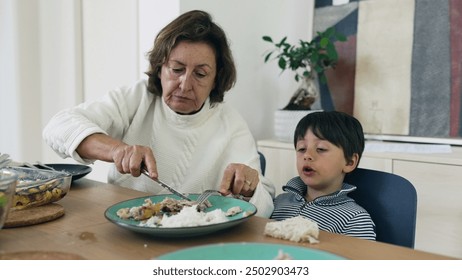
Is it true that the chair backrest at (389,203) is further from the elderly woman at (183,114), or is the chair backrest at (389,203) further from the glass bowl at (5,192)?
the glass bowl at (5,192)

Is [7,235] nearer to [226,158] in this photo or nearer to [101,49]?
[226,158]

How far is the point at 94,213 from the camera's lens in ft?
3.38

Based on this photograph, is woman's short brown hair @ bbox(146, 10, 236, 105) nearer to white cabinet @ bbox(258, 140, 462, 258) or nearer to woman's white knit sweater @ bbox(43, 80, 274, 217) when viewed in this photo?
woman's white knit sweater @ bbox(43, 80, 274, 217)

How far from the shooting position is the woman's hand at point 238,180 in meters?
1.12

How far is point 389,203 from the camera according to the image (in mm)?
1214

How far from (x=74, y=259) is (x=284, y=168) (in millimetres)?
1695

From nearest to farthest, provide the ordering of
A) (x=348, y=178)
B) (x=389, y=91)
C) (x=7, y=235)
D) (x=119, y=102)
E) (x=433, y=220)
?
(x=7, y=235) < (x=348, y=178) < (x=119, y=102) < (x=433, y=220) < (x=389, y=91)

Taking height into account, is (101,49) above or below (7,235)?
above

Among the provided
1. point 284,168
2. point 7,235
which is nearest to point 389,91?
point 284,168

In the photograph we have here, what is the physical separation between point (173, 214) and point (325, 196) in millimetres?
551

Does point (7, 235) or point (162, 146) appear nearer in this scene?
point (7, 235)

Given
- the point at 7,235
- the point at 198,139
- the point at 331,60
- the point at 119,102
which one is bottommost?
the point at 7,235

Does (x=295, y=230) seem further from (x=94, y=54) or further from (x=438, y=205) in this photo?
(x=94, y=54)

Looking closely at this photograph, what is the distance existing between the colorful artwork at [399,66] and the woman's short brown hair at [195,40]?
1003 mm
